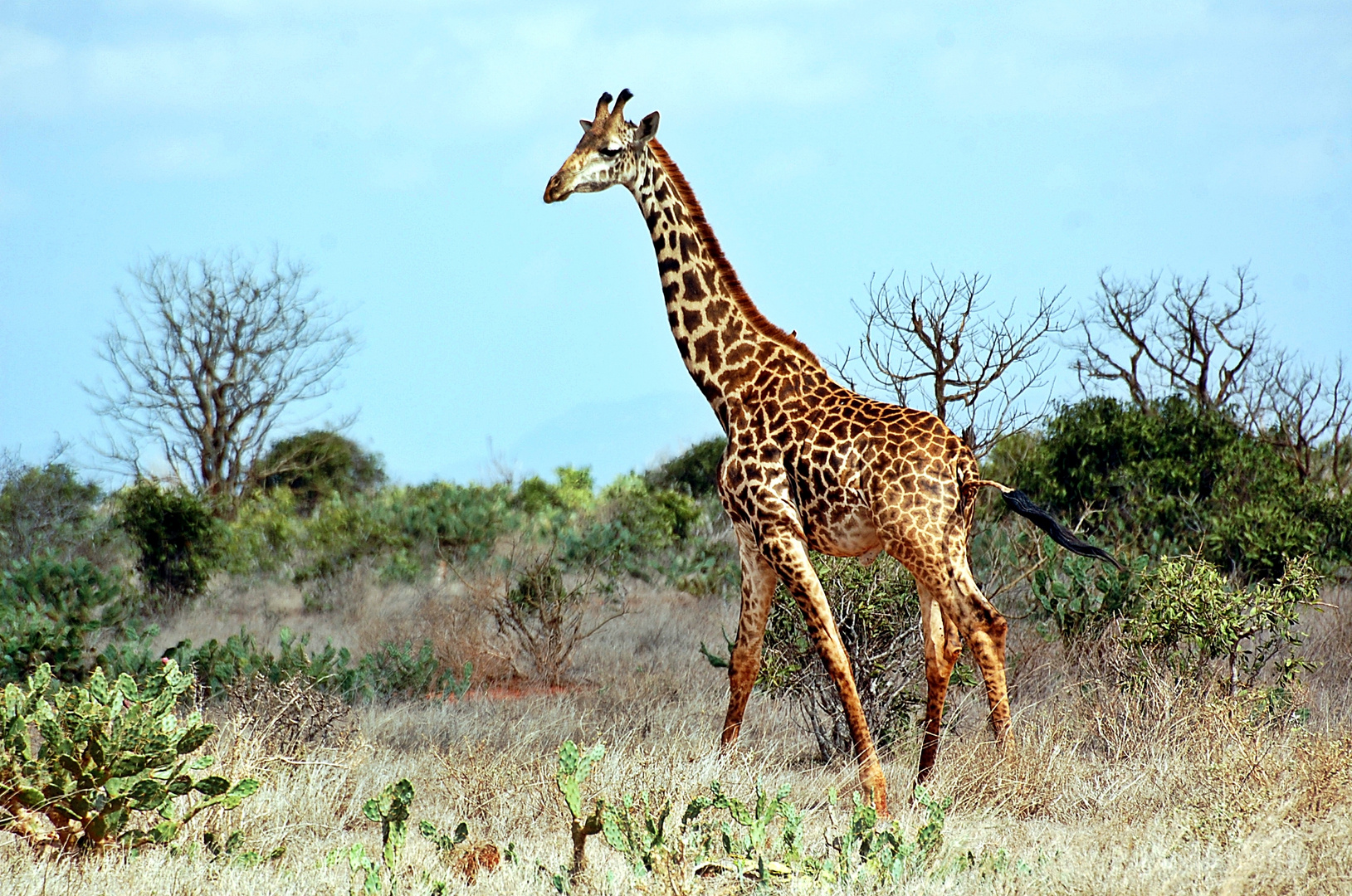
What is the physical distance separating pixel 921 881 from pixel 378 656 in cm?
617

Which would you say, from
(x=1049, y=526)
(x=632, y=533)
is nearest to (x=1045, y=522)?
(x=1049, y=526)

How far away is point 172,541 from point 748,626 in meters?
10.5

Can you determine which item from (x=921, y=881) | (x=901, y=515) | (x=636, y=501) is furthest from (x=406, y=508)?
(x=921, y=881)

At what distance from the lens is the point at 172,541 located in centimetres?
1477

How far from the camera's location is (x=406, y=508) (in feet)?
57.1

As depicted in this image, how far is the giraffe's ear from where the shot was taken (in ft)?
20.2

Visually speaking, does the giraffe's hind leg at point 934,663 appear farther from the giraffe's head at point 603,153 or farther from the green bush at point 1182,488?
the green bush at point 1182,488

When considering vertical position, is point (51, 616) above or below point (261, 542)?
below

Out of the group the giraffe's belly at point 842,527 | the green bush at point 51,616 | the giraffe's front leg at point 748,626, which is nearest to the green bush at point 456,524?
the green bush at point 51,616

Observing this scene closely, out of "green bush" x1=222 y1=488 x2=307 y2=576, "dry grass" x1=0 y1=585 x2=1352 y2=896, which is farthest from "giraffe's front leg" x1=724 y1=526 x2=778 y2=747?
"green bush" x1=222 y1=488 x2=307 y2=576

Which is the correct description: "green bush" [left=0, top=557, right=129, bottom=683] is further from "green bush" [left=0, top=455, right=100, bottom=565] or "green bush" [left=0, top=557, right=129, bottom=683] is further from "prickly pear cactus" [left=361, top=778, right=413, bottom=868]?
"green bush" [left=0, top=455, right=100, bottom=565]

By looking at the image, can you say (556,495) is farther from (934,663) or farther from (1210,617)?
(934,663)

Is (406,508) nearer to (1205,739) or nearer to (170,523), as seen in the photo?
(170,523)

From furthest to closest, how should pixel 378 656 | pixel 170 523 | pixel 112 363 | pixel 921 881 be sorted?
pixel 112 363
pixel 170 523
pixel 378 656
pixel 921 881
